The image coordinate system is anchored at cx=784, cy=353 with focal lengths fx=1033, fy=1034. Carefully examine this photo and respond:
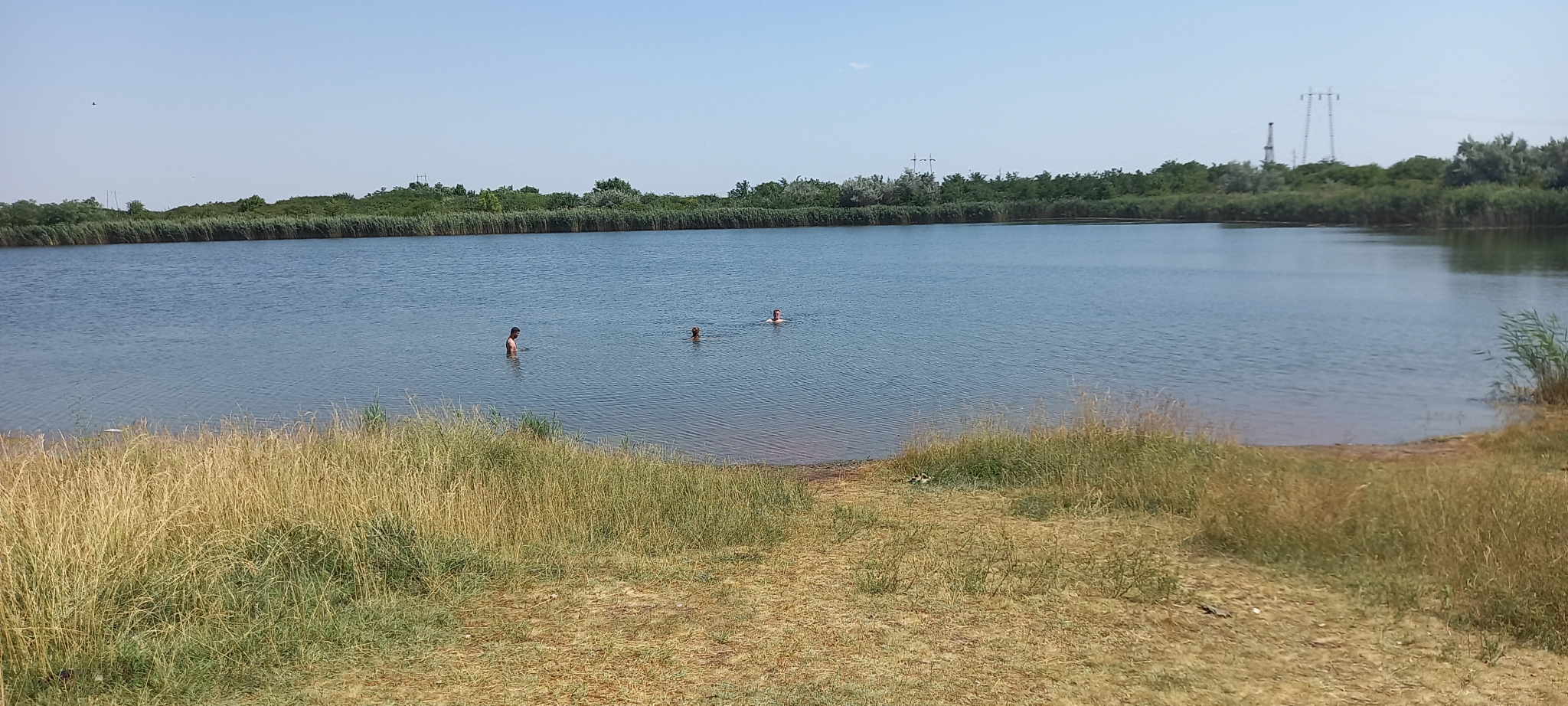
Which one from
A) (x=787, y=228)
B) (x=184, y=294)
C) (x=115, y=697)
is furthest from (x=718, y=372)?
(x=787, y=228)

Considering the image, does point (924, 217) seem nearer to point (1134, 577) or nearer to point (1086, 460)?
point (1086, 460)

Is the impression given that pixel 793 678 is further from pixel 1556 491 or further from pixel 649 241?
pixel 649 241

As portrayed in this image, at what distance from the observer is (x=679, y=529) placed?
7.64 m

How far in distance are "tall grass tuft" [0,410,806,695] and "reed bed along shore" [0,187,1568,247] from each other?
58.7 metres

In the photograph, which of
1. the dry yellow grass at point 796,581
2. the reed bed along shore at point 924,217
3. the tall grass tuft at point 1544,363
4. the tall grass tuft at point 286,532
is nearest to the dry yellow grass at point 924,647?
the dry yellow grass at point 796,581

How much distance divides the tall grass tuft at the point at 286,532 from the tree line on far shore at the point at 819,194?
247 feet

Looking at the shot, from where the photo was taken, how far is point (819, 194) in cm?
10300

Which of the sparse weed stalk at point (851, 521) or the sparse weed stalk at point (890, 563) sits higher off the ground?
the sparse weed stalk at point (890, 563)

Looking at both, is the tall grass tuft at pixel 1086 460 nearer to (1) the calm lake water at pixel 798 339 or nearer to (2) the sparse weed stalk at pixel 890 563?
(2) the sparse weed stalk at pixel 890 563

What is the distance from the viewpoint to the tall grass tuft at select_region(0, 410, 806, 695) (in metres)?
5.00

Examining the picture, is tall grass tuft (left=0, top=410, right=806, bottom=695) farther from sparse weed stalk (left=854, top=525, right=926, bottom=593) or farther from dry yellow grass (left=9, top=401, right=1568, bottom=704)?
sparse weed stalk (left=854, top=525, right=926, bottom=593)

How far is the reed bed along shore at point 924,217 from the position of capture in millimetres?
55969

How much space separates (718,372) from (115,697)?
54.2 feet

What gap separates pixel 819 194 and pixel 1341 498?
97.0 m
